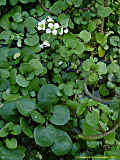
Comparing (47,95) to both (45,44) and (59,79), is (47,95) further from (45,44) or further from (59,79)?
(45,44)

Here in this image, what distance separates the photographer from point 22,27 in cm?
150

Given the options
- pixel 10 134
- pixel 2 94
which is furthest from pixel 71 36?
pixel 10 134

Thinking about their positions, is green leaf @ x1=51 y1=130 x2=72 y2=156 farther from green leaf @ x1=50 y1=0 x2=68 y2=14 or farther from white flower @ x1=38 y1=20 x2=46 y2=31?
green leaf @ x1=50 y1=0 x2=68 y2=14

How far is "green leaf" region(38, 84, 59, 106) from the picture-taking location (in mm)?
1237

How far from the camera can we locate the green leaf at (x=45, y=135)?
1.15 m

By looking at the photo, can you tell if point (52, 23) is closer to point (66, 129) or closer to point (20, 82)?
point (20, 82)

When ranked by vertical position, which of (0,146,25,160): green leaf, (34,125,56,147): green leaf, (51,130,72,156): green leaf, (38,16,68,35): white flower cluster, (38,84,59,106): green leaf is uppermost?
(38,16,68,35): white flower cluster

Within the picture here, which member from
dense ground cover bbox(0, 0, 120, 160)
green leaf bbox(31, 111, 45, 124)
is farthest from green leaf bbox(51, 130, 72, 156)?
green leaf bbox(31, 111, 45, 124)

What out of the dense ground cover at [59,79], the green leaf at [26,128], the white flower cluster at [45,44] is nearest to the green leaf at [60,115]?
the dense ground cover at [59,79]

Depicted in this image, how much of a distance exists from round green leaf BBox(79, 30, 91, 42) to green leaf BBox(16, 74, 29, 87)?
1.23 feet

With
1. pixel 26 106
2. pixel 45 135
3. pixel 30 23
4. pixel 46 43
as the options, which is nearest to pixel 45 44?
pixel 46 43

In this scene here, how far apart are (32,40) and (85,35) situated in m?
0.28

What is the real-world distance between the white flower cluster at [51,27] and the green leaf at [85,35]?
3.5 inches

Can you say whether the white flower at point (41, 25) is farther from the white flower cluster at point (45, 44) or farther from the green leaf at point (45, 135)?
the green leaf at point (45, 135)
